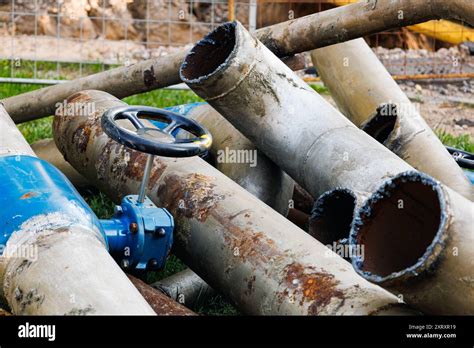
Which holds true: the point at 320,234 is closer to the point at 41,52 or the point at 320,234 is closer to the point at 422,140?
the point at 422,140

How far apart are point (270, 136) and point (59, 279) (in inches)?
57.1

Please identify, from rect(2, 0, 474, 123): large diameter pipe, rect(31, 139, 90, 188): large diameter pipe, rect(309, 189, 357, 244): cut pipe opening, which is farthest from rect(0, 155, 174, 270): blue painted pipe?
rect(31, 139, 90, 188): large diameter pipe

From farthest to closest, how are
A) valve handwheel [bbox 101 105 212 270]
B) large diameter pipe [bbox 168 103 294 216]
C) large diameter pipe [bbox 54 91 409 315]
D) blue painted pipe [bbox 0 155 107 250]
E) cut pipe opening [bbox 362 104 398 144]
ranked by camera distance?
cut pipe opening [bbox 362 104 398 144] < large diameter pipe [bbox 168 103 294 216] < valve handwheel [bbox 101 105 212 270] < blue painted pipe [bbox 0 155 107 250] < large diameter pipe [bbox 54 91 409 315]

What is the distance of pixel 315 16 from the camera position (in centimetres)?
461

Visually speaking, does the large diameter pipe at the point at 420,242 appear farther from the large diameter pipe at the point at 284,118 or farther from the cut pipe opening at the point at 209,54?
the cut pipe opening at the point at 209,54

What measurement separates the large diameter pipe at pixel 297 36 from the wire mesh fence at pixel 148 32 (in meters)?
2.76

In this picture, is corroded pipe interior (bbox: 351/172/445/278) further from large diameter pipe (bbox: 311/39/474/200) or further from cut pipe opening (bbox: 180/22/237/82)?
cut pipe opening (bbox: 180/22/237/82)

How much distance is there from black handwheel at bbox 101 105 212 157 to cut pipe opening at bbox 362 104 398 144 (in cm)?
113

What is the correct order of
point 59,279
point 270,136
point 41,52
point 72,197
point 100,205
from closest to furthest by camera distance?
1. point 59,279
2. point 72,197
3. point 270,136
4. point 100,205
5. point 41,52

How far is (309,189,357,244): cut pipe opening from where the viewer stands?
384 cm

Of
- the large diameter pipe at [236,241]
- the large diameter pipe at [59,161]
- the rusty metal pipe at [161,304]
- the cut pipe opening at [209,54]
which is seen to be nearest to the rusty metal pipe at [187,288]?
the large diameter pipe at [236,241]

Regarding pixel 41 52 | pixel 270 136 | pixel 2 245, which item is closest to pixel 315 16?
pixel 270 136

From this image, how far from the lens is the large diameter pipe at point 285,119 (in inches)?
156

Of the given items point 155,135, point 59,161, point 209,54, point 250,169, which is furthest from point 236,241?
point 59,161
